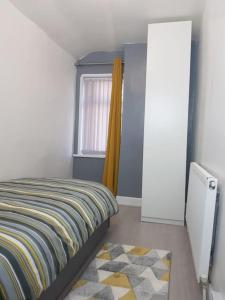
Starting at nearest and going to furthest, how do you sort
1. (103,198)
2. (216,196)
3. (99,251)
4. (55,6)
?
(216,196)
(99,251)
(103,198)
(55,6)

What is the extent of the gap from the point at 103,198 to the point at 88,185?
225 mm

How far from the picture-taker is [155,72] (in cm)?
306

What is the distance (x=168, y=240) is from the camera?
8.26 feet

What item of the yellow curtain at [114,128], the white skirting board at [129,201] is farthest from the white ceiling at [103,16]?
the white skirting board at [129,201]

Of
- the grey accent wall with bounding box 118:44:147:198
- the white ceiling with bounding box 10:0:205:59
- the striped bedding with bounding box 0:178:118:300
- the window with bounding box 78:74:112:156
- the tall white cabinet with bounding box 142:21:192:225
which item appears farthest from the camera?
the window with bounding box 78:74:112:156

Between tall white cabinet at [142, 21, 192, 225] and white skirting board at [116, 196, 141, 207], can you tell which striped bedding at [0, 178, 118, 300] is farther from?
white skirting board at [116, 196, 141, 207]

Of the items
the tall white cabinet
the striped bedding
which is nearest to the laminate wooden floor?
the tall white cabinet

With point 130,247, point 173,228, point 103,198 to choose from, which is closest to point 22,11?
point 103,198

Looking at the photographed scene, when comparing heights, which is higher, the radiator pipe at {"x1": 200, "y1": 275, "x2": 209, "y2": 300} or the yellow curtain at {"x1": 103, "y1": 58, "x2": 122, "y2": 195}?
the yellow curtain at {"x1": 103, "y1": 58, "x2": 122, "y2": 195}

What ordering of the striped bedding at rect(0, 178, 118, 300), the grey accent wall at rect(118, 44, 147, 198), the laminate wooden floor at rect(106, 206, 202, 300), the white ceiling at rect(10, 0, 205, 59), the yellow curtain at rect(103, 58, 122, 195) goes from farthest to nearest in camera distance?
the yellow curtain at rect(103, 58, 122, 195) → the grey accent wall at rect(118, 44, 147, 198) → the white ceiling at rect(10, 0, 205, 59) → the laminate wooden floor at rect(106, 206, 202, 300) → the striped bedding at rect(0, 178, 118, 300)

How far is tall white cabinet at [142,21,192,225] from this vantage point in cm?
299

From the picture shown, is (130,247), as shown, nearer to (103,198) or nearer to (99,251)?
(99,251)

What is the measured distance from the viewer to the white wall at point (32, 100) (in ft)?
8.67

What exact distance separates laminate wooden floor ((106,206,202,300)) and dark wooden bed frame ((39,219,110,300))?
1.05ft
